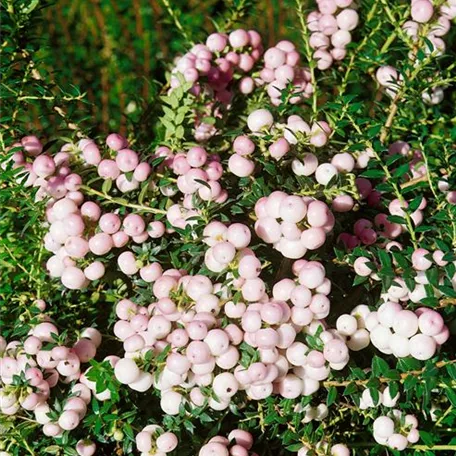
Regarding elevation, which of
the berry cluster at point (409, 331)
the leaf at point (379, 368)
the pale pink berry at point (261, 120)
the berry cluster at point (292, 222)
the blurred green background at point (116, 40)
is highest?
the pale pink berry at point (261, 120)

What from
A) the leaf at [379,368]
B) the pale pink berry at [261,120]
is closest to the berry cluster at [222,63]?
the pale pink berry at [261,120]

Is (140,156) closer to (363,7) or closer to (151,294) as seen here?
(151,294)

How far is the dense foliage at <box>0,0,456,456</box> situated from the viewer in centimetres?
61

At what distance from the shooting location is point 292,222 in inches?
23.8

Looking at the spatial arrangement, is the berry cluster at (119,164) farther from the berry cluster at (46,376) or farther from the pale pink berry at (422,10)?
the pale pink berry at (422,10)

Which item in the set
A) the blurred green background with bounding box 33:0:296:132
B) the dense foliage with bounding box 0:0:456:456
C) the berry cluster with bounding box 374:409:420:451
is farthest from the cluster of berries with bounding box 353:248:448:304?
the blurred green background with bounding box 33:0:296:132

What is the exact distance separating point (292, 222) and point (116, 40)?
1.09 meters

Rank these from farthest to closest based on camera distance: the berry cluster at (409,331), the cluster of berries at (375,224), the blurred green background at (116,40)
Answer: the blurred green background at (116,40) → the cluster of berries at (375,224) → the berry cluster at (409,331)

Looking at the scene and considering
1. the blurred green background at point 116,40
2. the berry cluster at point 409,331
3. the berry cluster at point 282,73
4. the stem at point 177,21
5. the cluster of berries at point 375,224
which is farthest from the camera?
the blurred green background at point 116,40

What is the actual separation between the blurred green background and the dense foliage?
458 mm

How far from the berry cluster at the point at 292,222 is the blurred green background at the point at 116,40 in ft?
2.00

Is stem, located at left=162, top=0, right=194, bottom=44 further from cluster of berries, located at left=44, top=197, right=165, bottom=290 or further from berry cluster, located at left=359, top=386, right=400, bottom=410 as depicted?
berry cluster, located at left=359, top=386, right=400, bottom=410

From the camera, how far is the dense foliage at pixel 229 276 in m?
0.61

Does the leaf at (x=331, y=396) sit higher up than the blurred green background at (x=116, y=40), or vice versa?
the leaf at (x=331, y=396)
